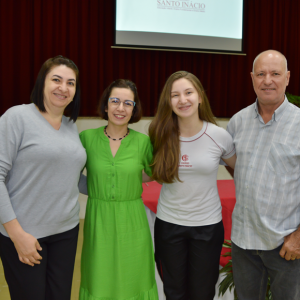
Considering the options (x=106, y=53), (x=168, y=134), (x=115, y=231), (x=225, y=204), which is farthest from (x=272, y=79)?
(x=106, y=53)

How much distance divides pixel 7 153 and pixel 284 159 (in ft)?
4.09

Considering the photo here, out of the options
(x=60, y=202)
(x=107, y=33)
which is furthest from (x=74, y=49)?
(x=60, y=202)

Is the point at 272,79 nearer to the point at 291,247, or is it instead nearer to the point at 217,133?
the point at 217,133

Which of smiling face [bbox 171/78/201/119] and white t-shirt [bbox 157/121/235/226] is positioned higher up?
smiling face [bbox 171/78/201/119]

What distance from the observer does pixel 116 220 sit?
5.15 feet

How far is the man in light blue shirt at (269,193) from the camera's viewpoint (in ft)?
4.47

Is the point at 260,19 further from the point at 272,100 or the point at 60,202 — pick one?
the point at 60,202

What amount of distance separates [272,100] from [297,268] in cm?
80

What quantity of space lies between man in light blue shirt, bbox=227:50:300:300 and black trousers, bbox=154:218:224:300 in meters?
0.12

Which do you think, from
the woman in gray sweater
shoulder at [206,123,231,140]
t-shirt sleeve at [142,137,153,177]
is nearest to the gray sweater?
the woman in gray sweater

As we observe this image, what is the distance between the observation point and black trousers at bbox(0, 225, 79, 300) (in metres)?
1.32

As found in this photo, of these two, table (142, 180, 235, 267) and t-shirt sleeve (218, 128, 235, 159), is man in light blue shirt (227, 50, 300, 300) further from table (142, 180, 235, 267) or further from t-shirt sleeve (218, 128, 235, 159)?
table (142, 180, 235, 267)

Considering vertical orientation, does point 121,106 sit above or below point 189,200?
above

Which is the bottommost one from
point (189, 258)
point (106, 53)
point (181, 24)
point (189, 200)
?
point (189, 258)
